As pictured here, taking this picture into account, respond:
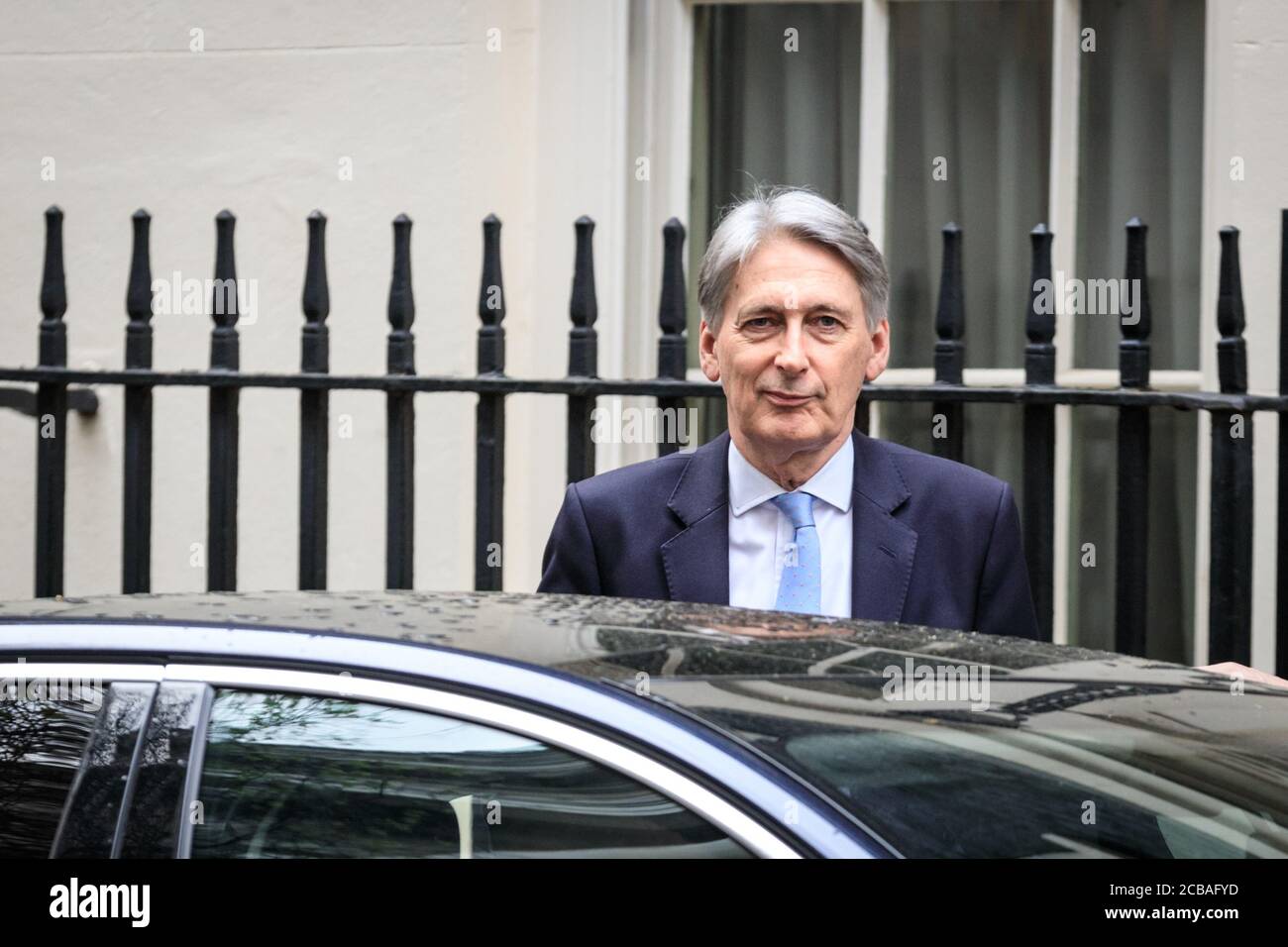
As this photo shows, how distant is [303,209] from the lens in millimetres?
5477

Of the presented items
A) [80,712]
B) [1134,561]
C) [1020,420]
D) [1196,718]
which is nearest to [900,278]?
[1020,420]

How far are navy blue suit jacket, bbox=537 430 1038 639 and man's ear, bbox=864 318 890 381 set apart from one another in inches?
6.2

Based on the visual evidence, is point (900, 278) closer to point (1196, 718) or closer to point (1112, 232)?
point (1112, 232)

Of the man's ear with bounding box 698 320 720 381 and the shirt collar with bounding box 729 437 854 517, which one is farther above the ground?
the man's ear with bounding box 698 320 720 381

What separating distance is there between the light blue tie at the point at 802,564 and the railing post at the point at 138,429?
2.06 meters

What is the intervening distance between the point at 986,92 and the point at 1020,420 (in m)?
1.07

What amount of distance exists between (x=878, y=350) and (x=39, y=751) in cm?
198

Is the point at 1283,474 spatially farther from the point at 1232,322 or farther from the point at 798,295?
the point at 798,295

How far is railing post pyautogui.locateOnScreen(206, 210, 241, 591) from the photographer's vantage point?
14.2ft
